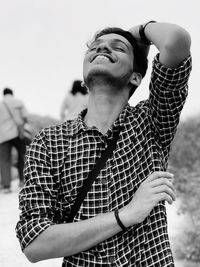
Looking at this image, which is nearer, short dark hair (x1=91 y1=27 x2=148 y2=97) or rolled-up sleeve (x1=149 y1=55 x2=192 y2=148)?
rolled-up sleeve (x1=149 y1=55 x2=192 y2=148)

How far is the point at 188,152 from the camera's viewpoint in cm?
1159

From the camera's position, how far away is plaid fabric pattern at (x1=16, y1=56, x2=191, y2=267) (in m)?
2.21

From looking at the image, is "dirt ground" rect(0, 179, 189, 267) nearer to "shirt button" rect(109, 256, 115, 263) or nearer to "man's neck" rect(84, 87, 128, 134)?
"man's neck" rect(84, 87, 128, 134)

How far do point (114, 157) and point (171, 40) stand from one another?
0.51 m

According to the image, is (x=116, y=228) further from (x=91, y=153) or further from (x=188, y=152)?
(x=188, y=152)

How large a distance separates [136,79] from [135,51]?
126 mm

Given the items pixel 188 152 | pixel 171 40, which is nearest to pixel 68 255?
pixel 171 40

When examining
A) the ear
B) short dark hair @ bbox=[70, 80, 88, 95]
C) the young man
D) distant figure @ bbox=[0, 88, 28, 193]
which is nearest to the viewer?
the young man

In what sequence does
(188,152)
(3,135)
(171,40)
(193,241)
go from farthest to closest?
(188,152), (3,135), (193,241), (171,40)

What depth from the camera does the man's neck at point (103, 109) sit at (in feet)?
8.10

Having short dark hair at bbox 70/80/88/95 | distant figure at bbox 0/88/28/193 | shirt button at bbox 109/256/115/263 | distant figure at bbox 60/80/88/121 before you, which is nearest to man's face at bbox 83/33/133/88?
shirt button at bbox 109/256/115/263

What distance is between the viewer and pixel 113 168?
2.30 metres

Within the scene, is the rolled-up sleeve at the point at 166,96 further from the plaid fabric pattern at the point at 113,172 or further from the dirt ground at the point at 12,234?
the dirt ground at the point at 12,234

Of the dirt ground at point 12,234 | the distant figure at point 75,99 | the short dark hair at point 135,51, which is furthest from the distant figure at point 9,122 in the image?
the short dark hair at point 135,51
